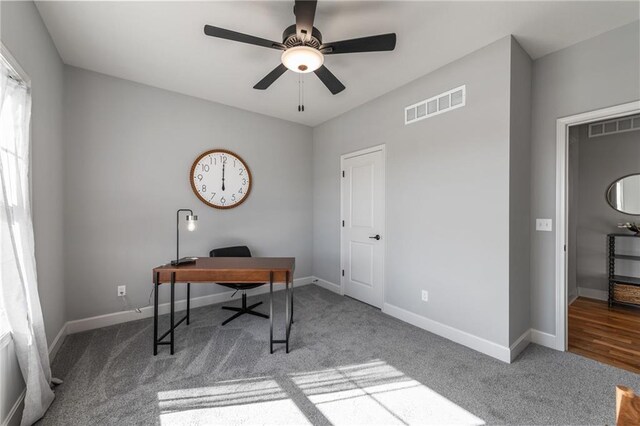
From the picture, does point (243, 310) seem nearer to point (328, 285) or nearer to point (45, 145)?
point (328, 285)

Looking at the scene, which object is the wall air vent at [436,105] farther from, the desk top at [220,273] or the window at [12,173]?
the window at [12,173]

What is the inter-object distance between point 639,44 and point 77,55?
484cm

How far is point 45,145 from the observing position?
7.25ft

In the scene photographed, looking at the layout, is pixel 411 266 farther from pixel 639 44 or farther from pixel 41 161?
pixel 41 161

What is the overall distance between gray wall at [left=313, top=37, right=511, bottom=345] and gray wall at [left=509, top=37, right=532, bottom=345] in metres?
0.07

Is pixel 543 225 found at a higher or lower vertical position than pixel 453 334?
higher

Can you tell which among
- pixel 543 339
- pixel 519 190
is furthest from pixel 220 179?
pixel 543 339

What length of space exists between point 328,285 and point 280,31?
339 centimetres

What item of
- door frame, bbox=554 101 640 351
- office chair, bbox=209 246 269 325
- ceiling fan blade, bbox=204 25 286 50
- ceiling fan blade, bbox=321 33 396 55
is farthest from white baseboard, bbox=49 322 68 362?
door frame, bbox=554 101 640 351

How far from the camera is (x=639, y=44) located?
2055mm

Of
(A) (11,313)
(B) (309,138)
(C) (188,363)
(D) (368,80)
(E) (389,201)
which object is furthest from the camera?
(B) (309,138)

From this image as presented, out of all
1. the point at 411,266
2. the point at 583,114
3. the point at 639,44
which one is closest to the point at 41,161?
the point at 411,266

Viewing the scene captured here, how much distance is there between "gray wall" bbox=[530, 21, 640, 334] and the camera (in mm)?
2148

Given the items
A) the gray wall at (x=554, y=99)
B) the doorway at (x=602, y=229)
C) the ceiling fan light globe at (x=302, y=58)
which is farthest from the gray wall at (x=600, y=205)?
the ceiling fan light globe at (x=302, y=58)
